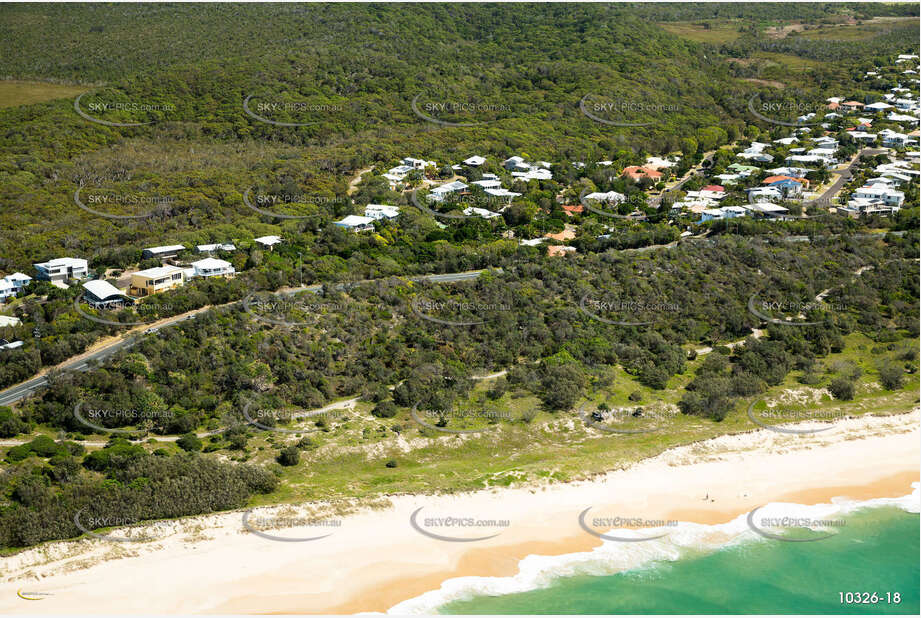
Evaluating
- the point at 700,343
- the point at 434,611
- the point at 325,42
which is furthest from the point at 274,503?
the point at 325,42

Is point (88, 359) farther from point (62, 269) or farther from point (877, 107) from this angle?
point (877, 107)

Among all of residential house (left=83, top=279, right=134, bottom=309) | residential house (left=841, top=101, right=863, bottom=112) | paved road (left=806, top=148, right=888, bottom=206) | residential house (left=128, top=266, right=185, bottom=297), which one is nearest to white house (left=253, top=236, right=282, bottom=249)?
residential house (left=128, top=266, right=185, bottom=297)

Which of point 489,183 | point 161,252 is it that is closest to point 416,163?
point 489,183

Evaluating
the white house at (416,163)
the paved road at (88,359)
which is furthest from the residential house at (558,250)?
the white house at (416,163)

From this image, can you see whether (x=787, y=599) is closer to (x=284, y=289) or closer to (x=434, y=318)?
(x=434, y=318)

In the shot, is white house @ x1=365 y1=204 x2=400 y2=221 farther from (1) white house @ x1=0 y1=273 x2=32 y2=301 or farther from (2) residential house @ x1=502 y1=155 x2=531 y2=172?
(1) white house @ x1=0 y1=273 x2=32 y2=301

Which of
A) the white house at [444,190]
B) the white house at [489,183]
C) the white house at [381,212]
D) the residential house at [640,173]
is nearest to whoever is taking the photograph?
the white house at [381,212]

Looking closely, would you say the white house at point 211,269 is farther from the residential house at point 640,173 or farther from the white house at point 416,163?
the residential house at point 640,173
